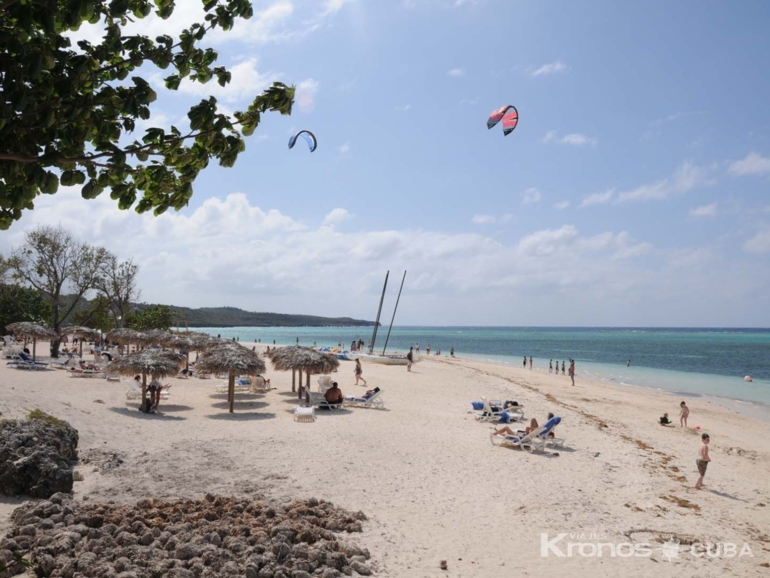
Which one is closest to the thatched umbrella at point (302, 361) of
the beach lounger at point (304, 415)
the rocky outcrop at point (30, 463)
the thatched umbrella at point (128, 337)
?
the beach lounger at point (304, 415)

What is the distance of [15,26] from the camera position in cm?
264

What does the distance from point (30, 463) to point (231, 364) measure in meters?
7.39

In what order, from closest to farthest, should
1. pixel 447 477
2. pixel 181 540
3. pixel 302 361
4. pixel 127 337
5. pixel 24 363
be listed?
pixel 181 540 → pixel 447 477 → pixel 302 361 → pixel 24 363 → pixel 127 337

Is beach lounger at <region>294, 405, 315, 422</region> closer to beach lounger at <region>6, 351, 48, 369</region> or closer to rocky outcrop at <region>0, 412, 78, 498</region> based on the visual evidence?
rocky outcrop at <region>0, 412, 78, 498</region>

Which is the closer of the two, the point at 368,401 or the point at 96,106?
the point at 96,106

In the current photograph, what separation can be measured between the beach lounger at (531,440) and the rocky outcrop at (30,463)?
8.39 meters

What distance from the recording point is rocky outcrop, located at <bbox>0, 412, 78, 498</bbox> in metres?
6.75

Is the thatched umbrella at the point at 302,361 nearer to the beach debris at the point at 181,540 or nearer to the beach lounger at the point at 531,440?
the beach lounger at the point at 531,440

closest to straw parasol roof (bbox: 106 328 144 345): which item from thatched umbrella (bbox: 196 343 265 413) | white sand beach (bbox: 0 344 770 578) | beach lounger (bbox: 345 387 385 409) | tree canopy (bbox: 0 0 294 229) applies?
white sand beach (bbox: 0 344 770 578)

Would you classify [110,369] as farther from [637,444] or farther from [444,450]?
[637,444]

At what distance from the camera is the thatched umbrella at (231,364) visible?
46.8ft

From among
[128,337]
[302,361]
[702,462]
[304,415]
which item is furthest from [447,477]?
[128,337]

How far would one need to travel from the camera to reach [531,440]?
447 inches

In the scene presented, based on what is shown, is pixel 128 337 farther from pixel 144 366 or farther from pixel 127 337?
pixel 144 366
